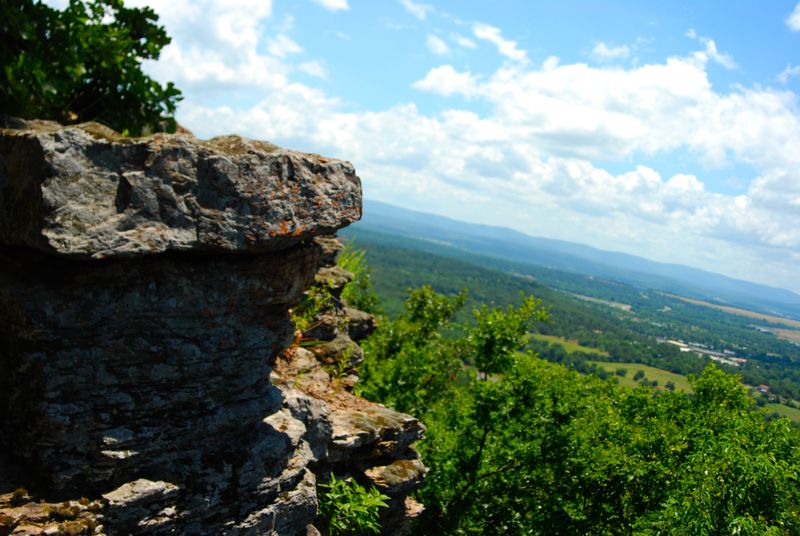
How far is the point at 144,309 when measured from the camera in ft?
21.4

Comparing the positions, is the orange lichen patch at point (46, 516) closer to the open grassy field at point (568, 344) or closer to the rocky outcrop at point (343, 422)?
the rocky outcrop at point (343, 422)

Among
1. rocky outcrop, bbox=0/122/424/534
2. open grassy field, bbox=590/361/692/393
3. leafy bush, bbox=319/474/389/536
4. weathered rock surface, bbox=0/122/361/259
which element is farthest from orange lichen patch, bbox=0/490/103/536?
open grassy field, bbox=590/361/692/393

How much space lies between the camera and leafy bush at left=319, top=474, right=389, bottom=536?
951 centimetres

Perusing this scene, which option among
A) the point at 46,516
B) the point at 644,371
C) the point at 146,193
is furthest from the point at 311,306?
the point at 644,371

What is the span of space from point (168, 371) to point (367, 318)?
10.5m

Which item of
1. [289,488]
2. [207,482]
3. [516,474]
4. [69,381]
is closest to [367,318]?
[516,474]

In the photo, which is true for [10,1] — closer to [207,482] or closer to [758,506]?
[207,482]

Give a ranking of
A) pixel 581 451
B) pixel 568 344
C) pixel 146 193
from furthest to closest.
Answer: pixel 568 344, pixel 581 451, pixel 146 193

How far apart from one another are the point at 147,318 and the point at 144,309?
133 mm

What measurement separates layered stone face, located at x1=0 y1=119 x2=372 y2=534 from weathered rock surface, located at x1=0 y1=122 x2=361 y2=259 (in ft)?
0.05

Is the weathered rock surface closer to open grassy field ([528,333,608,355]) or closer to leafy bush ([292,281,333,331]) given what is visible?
leafy bush ([292,281,333,331])

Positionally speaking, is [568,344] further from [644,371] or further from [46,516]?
[46,516]

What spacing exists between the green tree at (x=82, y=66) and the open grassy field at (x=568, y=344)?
522 ft

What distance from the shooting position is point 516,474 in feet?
52.3
